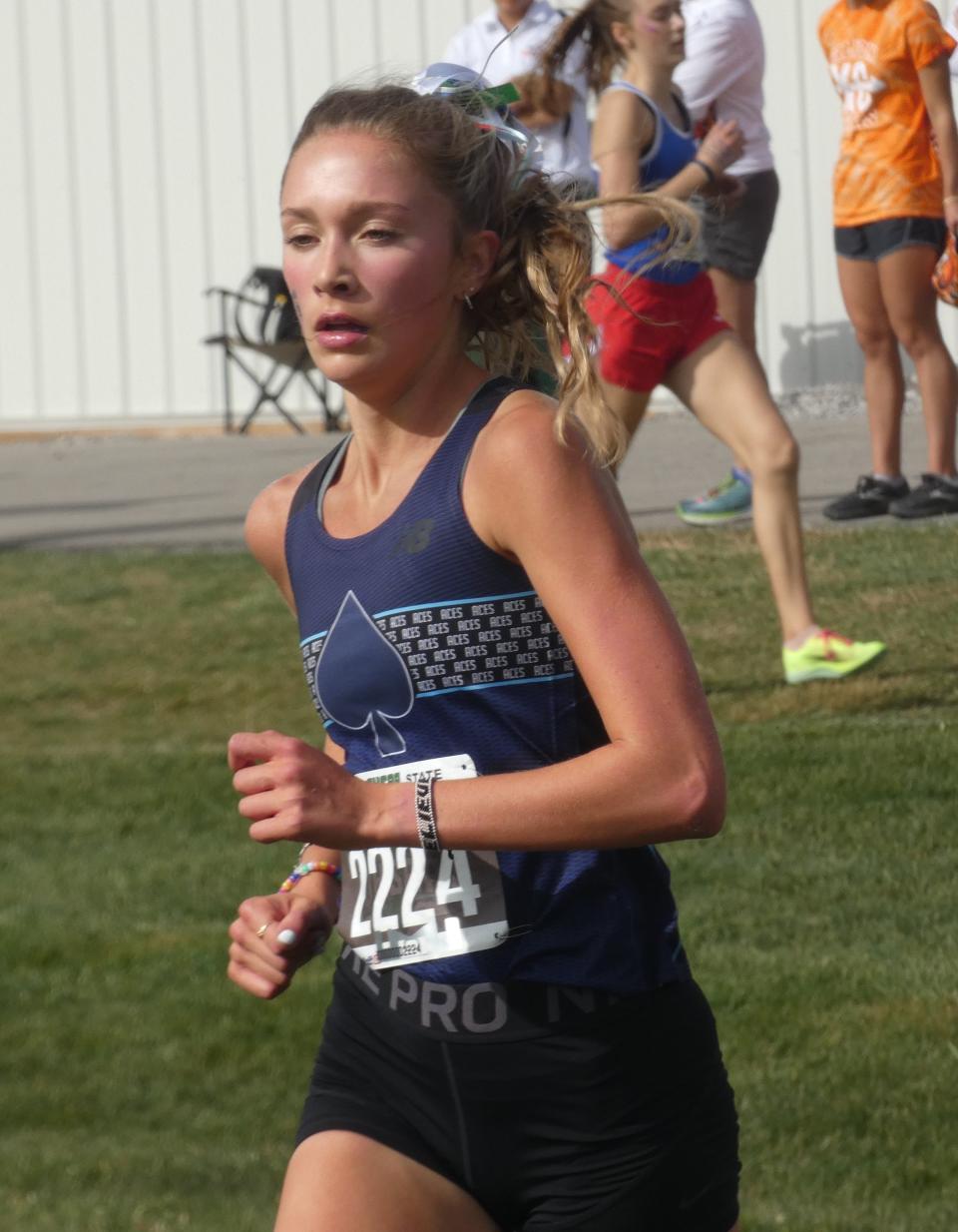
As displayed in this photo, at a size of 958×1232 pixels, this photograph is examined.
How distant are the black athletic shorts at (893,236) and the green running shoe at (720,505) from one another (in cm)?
100

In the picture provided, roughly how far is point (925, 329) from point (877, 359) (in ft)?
0.83

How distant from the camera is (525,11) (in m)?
8.83

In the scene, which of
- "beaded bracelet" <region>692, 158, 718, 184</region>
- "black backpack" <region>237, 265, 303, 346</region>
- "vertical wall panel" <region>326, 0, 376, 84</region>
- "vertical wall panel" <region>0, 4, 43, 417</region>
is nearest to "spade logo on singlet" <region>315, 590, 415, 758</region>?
"beaded bracelet" <region>692, 158, 718, 184</region>

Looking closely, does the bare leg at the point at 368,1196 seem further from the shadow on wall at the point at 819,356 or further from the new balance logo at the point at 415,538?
the shadow on wall at the point at 819,356

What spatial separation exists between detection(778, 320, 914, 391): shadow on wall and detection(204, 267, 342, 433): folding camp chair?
9.90ft

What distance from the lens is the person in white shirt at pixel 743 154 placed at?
7652mm

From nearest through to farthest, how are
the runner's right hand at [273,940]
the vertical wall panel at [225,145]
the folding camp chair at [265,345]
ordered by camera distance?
the runner's right hand at [273,940] < the folding camp chair at [265,345] < the vertical wall panel at [225,145]

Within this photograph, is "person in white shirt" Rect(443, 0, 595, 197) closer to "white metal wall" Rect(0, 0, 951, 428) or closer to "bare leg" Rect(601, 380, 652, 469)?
"bare leg" Rect(601, 380, 652, 469)

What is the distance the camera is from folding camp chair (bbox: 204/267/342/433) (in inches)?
545

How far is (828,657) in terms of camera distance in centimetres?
631

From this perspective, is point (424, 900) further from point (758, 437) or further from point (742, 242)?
point (742, 242)

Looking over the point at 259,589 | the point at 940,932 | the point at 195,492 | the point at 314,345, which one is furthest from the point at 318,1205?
the point at 195,492

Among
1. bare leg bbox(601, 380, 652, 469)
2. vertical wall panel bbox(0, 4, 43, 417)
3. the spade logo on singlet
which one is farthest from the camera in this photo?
vertical wall panel bbox(0, 4, 43, 417)

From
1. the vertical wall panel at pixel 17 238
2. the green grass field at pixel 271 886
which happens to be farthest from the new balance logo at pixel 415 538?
the vertical wall panel at pixel 17 238
